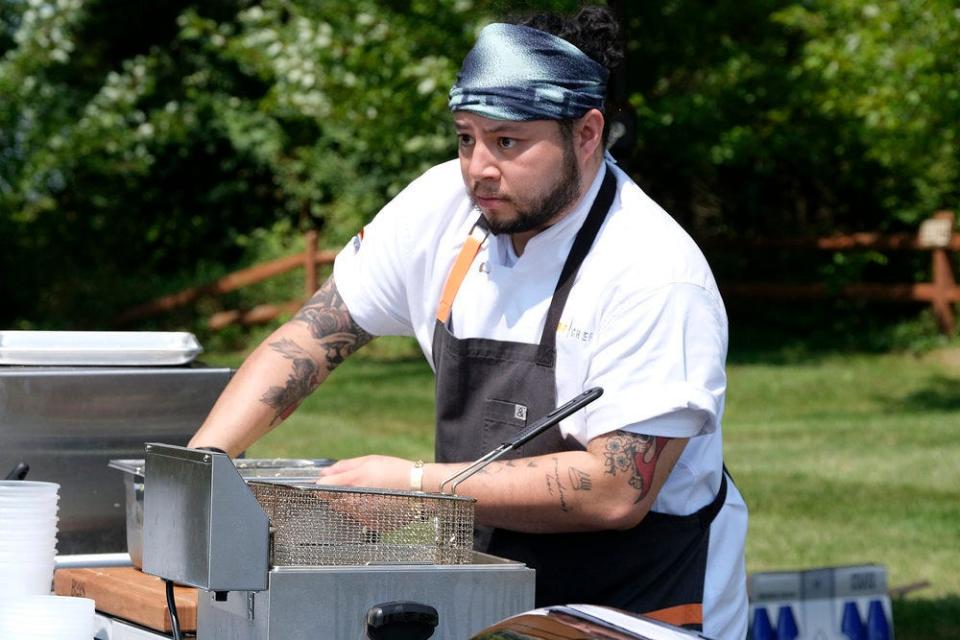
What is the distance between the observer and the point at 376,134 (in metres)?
12.3

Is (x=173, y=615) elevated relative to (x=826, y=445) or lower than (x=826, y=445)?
lower

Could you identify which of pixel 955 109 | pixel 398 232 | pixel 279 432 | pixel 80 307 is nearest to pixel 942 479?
pixel 955 109

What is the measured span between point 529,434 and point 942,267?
11863 millimetres

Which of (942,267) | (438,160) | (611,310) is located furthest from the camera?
(438,160)

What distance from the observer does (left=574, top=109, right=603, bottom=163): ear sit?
7.33ft

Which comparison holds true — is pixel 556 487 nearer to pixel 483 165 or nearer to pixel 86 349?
pixel 483 165

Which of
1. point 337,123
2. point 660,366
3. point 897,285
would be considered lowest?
point 660,366

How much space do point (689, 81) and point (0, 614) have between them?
12195mm

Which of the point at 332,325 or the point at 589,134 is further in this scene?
the point at 332,325

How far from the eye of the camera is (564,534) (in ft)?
7.44

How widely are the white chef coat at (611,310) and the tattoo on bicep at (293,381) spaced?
12 cm

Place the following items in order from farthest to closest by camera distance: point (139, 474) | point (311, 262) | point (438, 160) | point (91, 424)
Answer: point (311, 262), point (438, 160), point (91, 424), point (139, 474)

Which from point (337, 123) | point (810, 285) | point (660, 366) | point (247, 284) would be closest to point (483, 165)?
point (660, 366)

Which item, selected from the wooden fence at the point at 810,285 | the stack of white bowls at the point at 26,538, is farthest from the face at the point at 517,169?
the wooden fence at the point at 810,285
